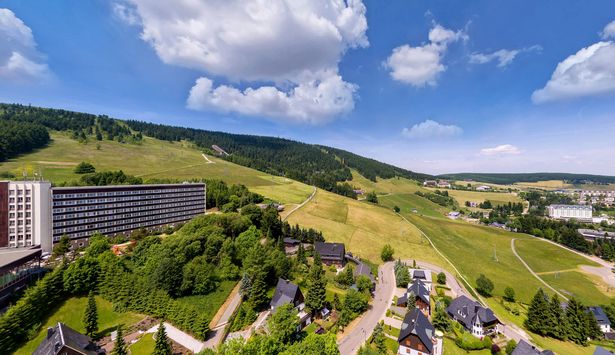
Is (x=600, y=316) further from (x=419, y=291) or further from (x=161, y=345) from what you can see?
(x=161, y=345)

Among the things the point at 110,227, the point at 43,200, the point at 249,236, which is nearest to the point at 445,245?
the point at 249,236

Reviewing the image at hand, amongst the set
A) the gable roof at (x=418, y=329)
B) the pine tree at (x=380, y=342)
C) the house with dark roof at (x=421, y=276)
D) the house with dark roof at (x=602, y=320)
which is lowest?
the house with dark roof at (x=602, y=320)

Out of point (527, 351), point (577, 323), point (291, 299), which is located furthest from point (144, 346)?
point (577, 323)

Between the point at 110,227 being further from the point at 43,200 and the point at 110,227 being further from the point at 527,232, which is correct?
the point at 527,232

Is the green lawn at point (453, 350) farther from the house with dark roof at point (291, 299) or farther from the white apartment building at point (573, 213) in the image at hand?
the white apartment building at point (573, 213)

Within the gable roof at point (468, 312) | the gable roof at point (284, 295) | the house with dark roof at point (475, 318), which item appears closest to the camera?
the gable roof at point (284, 295)

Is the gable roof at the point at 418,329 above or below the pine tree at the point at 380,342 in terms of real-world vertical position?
above

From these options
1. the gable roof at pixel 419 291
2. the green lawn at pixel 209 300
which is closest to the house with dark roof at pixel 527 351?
the gable roof at pixel 419 291

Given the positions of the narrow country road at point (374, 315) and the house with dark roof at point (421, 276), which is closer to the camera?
the narrow country road at point (374, 315)
